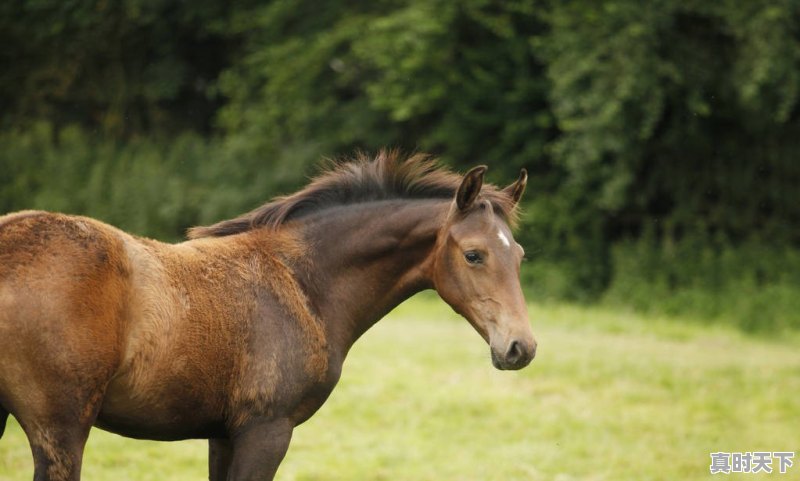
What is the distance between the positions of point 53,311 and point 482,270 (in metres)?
1.85

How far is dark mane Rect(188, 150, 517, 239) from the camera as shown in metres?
4.30

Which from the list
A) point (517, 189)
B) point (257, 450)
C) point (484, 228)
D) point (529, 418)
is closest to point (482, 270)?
point (484, 228)

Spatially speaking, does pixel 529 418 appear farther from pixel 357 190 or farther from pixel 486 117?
pixel 486 117

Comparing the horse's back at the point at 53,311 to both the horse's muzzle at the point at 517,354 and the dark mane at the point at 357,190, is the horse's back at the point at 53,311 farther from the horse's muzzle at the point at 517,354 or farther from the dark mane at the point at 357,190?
the horse's muzzle at the point at 517,354

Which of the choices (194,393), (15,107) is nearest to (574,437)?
(194,393)

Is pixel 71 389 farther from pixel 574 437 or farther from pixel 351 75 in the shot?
pixel 351 75

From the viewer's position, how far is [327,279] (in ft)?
13.7

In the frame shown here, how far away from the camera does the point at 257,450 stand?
3.71m

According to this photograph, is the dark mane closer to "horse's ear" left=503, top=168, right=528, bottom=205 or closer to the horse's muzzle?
"horse's ear" left=503, top=168, right=528, bottom=205

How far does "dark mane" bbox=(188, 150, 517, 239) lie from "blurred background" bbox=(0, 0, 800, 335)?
10.3 meters

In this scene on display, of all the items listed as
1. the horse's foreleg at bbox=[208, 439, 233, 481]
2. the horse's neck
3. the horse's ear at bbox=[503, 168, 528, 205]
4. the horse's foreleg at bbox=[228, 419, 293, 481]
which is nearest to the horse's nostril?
the horse's neck

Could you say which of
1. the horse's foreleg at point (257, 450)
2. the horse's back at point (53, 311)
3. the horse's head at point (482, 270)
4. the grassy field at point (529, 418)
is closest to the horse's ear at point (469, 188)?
the horse's head at point (482, 270)

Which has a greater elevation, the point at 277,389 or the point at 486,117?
the point at 277,389

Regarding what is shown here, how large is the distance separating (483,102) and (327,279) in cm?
1440
